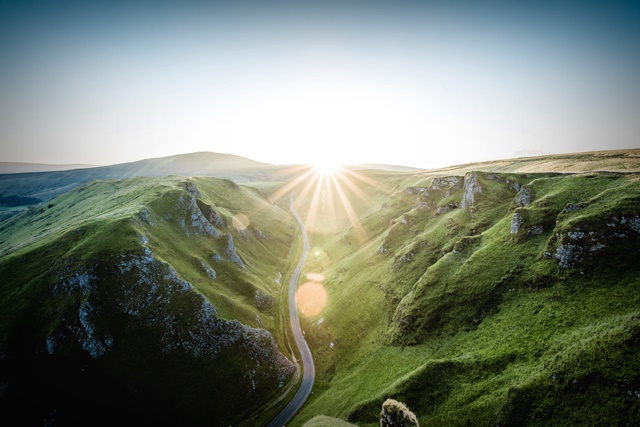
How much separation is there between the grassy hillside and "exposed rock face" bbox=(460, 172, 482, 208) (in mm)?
590

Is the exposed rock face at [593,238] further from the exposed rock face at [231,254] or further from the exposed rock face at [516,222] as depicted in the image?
the exposed rock face at [231,254]

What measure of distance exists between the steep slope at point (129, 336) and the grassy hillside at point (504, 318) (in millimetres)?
18440

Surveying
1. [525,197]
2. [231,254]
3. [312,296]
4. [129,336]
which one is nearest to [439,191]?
[525,197]

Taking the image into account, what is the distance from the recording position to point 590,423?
2894 cm

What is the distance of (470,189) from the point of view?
285 ft

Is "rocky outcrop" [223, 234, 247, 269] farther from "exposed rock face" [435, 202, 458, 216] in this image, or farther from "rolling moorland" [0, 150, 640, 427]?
"exposed rock face" [435, 202, 458, 216]

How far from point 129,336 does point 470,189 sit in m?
104

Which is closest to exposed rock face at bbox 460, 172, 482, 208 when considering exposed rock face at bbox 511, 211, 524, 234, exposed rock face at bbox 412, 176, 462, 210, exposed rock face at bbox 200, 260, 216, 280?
exposed rock face at bbox 412, 176, 462, 210

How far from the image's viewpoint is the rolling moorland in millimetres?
37062

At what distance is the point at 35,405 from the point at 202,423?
30000 mm

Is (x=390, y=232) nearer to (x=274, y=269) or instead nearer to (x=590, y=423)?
(x=274, y=269)

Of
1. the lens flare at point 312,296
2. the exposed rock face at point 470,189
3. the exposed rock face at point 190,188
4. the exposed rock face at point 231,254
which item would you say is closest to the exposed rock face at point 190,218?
the exposed rock face at point 231,254

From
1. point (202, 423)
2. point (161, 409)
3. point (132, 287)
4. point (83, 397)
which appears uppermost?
point (132, 287)

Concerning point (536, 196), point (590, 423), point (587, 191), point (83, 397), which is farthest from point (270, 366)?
point (587, 191)
